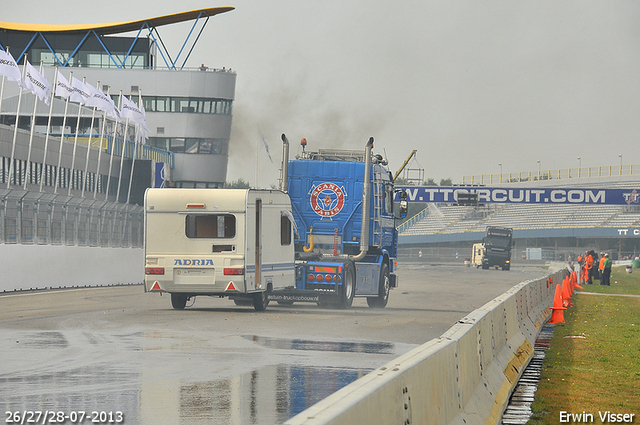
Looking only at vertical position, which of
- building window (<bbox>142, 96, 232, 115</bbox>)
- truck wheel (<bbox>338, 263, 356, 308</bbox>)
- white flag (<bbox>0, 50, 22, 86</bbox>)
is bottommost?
truck wheel (<bbox>338, 263, 356, 308</bbox>)

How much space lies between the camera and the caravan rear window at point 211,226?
20406mm

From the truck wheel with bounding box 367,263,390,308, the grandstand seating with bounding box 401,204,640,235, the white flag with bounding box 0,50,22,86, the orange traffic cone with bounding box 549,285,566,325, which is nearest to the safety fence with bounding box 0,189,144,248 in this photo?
the white flag with bounding box 0,50,22,86

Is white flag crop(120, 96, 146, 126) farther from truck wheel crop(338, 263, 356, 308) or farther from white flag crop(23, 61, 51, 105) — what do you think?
truck wheel crop(338, 263, 356, 308)

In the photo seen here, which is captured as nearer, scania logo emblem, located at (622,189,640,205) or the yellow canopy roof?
the yellow canopy roof

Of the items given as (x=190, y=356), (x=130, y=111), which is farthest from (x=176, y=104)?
(x=190, y=356)

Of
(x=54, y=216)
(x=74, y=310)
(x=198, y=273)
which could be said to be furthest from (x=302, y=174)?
(x=54, y=216)

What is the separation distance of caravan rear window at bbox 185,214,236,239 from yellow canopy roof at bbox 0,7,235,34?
54996 millimetres

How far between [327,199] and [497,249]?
58.4 meters

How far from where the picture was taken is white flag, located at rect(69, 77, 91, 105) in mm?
44062

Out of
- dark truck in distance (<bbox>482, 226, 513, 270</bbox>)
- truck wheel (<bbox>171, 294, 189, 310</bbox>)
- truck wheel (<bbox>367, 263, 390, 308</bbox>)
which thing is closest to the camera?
truck wheel (<bbox>171, 294, 189, 310</bbox>)

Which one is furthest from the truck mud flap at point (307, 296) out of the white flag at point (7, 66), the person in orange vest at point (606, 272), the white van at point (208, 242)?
the person in orange vest at point (606, 272)

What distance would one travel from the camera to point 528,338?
15055 mm

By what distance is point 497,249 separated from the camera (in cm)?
7975

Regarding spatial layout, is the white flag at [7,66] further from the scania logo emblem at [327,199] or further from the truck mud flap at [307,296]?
the truck mud flap at [307,296]
